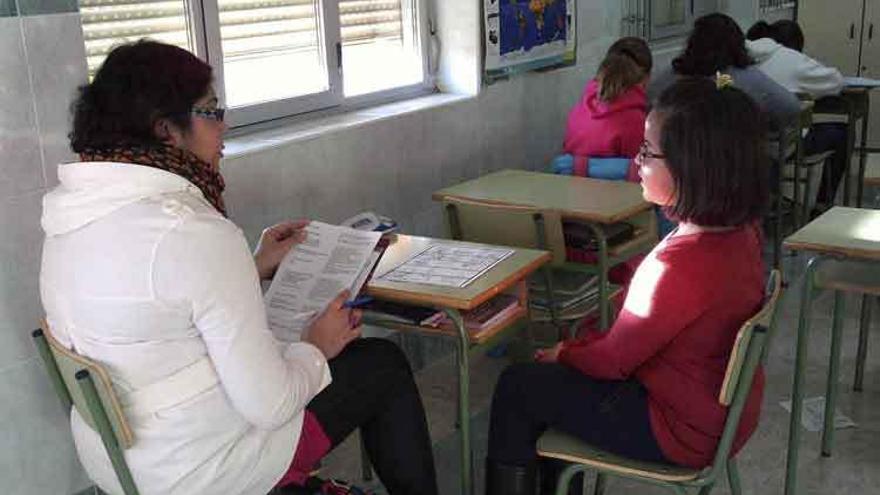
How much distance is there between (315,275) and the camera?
203cm

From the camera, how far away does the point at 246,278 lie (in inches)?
61.6

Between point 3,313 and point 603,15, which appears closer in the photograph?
point 3,313

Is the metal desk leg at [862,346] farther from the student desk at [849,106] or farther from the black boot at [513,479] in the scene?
the student desk at [849,106]

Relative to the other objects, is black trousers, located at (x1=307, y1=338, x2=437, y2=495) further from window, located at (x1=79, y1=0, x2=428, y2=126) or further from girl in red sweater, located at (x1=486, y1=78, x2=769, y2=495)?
window, located at (x1=79, y1=0, x2=428, y2=126)

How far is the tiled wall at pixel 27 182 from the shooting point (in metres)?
2.04

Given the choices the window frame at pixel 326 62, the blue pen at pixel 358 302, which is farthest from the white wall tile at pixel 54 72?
the blue pen at pixel 358 302

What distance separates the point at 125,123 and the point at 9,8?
2.07 ft

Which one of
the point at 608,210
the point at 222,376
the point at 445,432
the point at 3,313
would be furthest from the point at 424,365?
the point at 222,376

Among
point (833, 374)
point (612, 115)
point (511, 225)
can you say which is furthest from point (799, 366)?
point (612, 115)

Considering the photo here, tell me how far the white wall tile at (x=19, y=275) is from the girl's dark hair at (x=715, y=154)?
140cm

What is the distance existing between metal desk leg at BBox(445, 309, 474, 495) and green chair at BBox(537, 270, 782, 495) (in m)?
0.21

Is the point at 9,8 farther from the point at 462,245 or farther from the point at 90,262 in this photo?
the point at 462,245

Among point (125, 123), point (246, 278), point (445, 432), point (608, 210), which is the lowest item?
point (445, 432)

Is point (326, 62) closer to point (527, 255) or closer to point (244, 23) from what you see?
point (244, 23)
